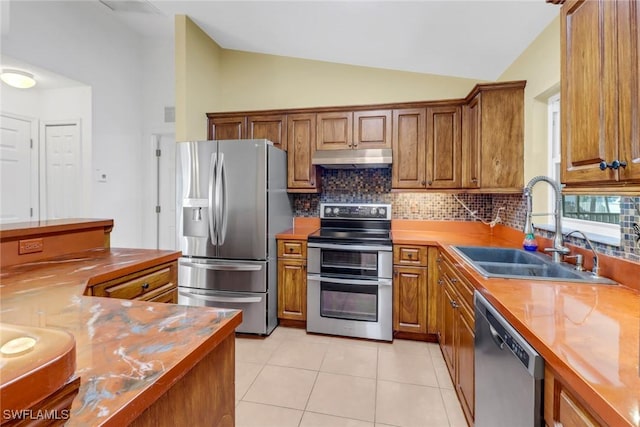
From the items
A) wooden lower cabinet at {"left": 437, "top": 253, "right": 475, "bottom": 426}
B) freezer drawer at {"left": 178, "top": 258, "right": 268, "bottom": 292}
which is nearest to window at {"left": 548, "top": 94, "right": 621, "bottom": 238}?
wooden lower cabinet at {"left": 437, "top": 253, "right": 475, "bottom": 426}

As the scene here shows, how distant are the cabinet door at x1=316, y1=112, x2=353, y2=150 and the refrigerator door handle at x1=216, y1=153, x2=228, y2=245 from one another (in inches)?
39.1

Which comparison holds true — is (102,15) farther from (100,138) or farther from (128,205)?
(128,205)

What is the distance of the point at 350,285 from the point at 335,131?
5.08 feet

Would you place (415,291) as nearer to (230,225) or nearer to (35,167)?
(230,225)

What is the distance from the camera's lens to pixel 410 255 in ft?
8.80

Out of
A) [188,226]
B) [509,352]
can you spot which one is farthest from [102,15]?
[509,352]

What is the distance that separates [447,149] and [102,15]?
4.16m

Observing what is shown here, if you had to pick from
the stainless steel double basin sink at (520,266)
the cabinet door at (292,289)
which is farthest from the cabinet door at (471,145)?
the cabinet door at (292,289)

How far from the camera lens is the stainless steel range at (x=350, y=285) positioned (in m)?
2.71

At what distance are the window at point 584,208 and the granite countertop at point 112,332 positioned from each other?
2095mm

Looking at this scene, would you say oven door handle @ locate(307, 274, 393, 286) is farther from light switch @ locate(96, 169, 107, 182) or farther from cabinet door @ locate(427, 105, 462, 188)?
light switch @ locate(96, 169, 107, 182)

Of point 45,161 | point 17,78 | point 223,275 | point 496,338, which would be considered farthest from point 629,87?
point 45,161

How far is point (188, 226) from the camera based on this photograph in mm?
2885

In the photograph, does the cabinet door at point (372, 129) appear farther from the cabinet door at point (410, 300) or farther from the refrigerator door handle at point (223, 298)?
the refrigerator door handle at point (223, 298)
